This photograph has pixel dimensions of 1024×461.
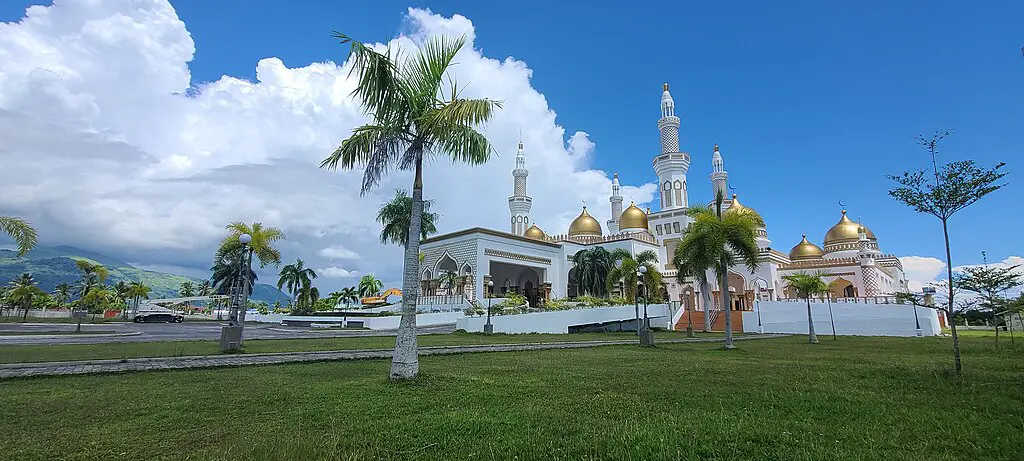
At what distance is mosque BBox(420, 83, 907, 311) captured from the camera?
137 ft

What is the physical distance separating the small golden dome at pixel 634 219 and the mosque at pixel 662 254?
0.33 ft

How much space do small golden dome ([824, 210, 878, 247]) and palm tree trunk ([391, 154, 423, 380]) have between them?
4901 centimetres

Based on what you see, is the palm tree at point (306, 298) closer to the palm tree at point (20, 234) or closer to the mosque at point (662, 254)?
the mosque at point (662, 254)

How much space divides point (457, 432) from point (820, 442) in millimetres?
3025

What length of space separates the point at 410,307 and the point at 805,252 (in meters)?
47.7

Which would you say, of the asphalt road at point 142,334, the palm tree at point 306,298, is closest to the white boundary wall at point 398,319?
the asphalt road at point 142,334

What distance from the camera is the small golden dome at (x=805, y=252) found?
46.0 metres

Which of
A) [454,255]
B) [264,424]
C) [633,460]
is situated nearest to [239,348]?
[264,424]

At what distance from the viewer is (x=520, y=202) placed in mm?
57000

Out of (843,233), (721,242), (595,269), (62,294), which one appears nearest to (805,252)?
(843,233)

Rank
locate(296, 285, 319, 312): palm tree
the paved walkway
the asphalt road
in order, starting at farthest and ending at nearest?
1. locate(296, 285, 319, 312): palm tree
2. the asphalt road
3. the paved walkway

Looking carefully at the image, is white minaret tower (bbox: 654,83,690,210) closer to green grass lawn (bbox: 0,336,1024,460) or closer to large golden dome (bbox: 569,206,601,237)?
large golden dome (bbox: 569,206,601,237)

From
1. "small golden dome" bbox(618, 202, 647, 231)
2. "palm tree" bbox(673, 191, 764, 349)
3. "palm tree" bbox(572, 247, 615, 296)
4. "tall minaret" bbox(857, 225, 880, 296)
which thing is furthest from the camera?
"small golden dome" bbox(618, 202, 647, 231)

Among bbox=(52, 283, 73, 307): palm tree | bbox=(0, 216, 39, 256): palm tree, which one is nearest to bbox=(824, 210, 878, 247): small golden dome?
bbox=(0, 216, 39, 256): palm tree
